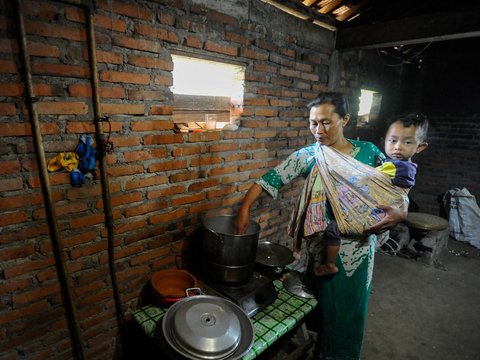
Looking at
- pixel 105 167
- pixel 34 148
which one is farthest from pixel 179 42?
pixel 34 148

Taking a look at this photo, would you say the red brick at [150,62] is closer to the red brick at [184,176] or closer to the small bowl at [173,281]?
the red brick at [184,176]

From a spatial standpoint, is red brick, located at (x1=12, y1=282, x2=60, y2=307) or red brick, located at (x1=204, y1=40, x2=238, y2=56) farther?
red brick, located at (x1=204, y1=40, x2=238, y2=56)

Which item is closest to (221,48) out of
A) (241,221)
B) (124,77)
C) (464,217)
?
(124,77)

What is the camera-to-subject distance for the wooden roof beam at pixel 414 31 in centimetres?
298

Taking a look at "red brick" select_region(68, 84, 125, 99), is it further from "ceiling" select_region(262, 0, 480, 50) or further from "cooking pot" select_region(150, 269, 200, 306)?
"ceiling" select_region(262, 0, 480, 50)

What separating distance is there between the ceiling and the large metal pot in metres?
2.41

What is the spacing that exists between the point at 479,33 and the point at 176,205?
3627 millimetres

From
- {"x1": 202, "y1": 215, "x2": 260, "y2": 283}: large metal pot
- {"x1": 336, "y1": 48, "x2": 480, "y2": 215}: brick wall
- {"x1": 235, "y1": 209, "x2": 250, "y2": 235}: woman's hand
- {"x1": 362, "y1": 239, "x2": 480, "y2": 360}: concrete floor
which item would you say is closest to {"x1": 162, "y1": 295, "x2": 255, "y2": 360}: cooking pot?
{"x1": 202, "y1": 215, "x2": 260, "y2": 283}: large metal pot

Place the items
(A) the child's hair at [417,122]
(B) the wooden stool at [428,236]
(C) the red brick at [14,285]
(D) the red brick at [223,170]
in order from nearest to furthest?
(C) the red brick at [14,285]
(A) the child's hair at [417,122]
(D) the red brick at [223,170]
(B) the wooden stool at [428,236]

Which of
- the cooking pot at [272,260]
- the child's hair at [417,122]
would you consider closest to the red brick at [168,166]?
the cooking pot at [272,260]

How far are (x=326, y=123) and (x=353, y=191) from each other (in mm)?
629

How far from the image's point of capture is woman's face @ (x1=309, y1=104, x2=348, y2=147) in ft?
7.88

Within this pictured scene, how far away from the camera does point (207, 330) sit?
71.3 inches

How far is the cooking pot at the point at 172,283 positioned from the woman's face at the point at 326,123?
5.63 feet
